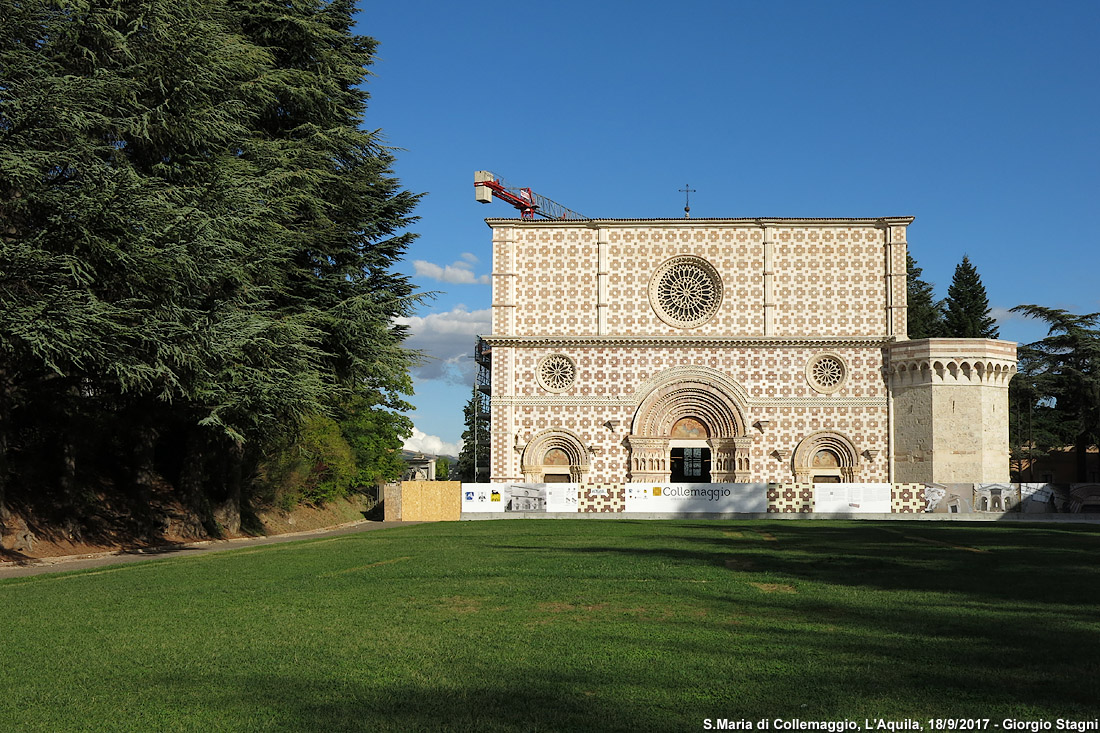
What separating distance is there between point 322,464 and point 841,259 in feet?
81.2

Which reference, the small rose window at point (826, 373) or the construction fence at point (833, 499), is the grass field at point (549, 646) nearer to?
the construction fence at point (833, 499)

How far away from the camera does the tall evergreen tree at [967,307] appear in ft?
196

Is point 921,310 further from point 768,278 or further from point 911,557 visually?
point 911,557

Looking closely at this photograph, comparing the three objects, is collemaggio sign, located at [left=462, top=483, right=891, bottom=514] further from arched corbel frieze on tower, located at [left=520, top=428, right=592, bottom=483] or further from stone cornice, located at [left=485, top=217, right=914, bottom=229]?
stone cornice, located at [left=485, top=217, right=914, bottom=229]

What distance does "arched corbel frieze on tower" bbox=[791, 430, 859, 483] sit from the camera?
42.5 m

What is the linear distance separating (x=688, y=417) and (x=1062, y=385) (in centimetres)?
2696

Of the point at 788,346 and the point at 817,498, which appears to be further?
the point at 788,346

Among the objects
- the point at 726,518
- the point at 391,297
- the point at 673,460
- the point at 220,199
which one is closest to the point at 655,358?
the point at 673,460

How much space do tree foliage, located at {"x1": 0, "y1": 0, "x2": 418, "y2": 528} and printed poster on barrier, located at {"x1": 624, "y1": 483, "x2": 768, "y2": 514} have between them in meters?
14.8

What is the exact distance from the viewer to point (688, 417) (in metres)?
43.5

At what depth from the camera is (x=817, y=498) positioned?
38.6 meters

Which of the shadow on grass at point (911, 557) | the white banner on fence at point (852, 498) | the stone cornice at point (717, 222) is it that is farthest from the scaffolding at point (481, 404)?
the shadow on grass at point (911, 557)

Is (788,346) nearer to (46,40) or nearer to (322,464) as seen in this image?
(322,464)

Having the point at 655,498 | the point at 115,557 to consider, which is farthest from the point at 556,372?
the point at 115,557
